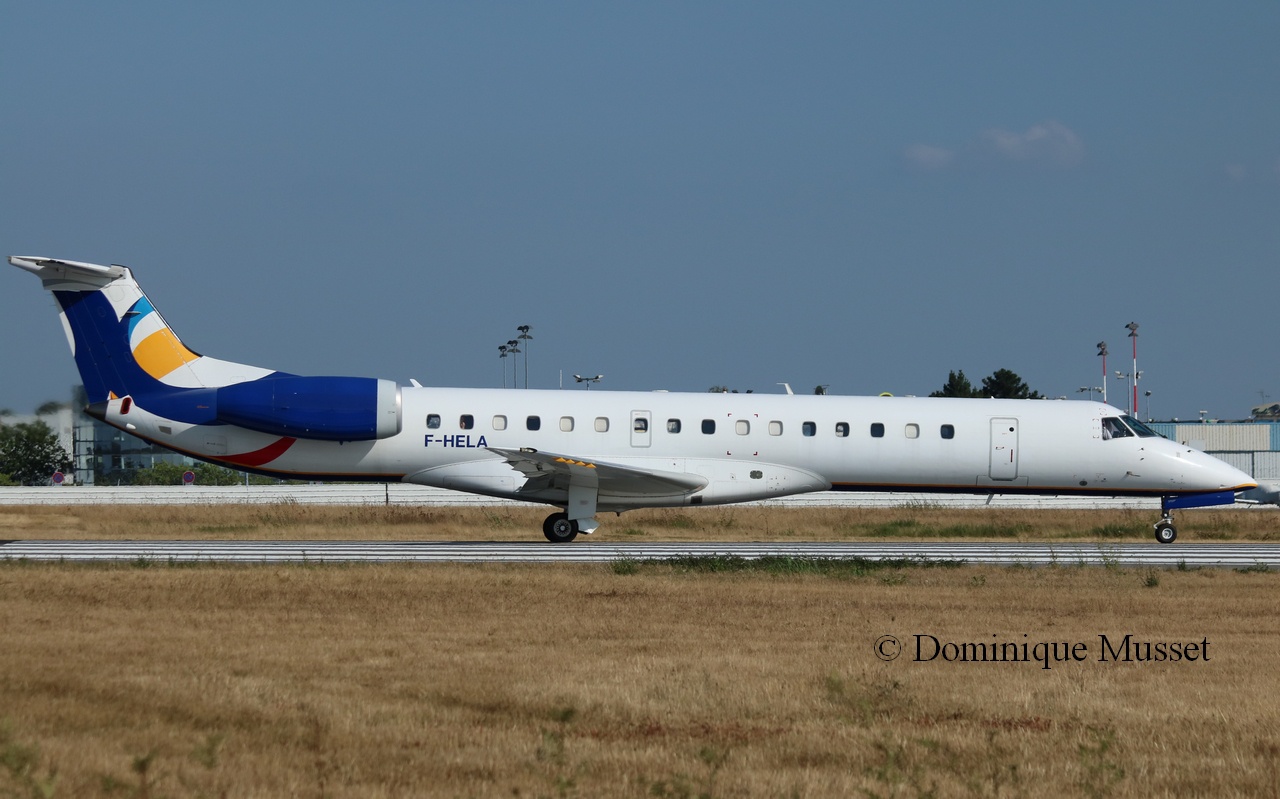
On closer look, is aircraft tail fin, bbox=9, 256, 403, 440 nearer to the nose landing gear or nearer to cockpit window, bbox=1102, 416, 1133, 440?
cockpit window, bbox=1102, 416, 1133, 440

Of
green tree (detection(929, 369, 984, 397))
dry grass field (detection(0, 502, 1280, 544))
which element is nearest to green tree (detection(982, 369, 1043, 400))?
green tree (detection(929, 369, 984, 397))

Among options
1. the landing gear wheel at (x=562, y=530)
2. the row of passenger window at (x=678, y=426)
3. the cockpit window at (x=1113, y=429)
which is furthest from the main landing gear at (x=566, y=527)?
the cockpit window at (x=1113, y=429)

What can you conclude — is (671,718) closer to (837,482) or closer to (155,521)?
(837,482)

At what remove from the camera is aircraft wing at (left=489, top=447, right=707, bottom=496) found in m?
23.2

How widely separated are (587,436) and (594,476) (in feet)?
3.91

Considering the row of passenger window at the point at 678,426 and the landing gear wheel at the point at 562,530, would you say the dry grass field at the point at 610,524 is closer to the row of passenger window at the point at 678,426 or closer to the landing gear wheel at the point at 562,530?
the landing gear wheel at the point at 562,530

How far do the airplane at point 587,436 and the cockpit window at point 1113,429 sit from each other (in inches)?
2.1

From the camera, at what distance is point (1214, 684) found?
32.1ft

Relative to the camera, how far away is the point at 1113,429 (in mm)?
26375

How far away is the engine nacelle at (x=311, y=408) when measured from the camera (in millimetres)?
23656

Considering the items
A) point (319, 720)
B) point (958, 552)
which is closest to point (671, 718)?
point (319, 720)

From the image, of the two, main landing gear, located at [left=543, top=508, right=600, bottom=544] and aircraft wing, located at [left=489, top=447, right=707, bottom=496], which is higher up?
aircraft wing, located at [left=489, top=447, right=707, bottom=496]

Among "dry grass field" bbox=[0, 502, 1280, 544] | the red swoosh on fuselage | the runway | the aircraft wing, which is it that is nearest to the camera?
the runway

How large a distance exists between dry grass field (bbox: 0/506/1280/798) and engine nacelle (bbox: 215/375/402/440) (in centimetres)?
669
